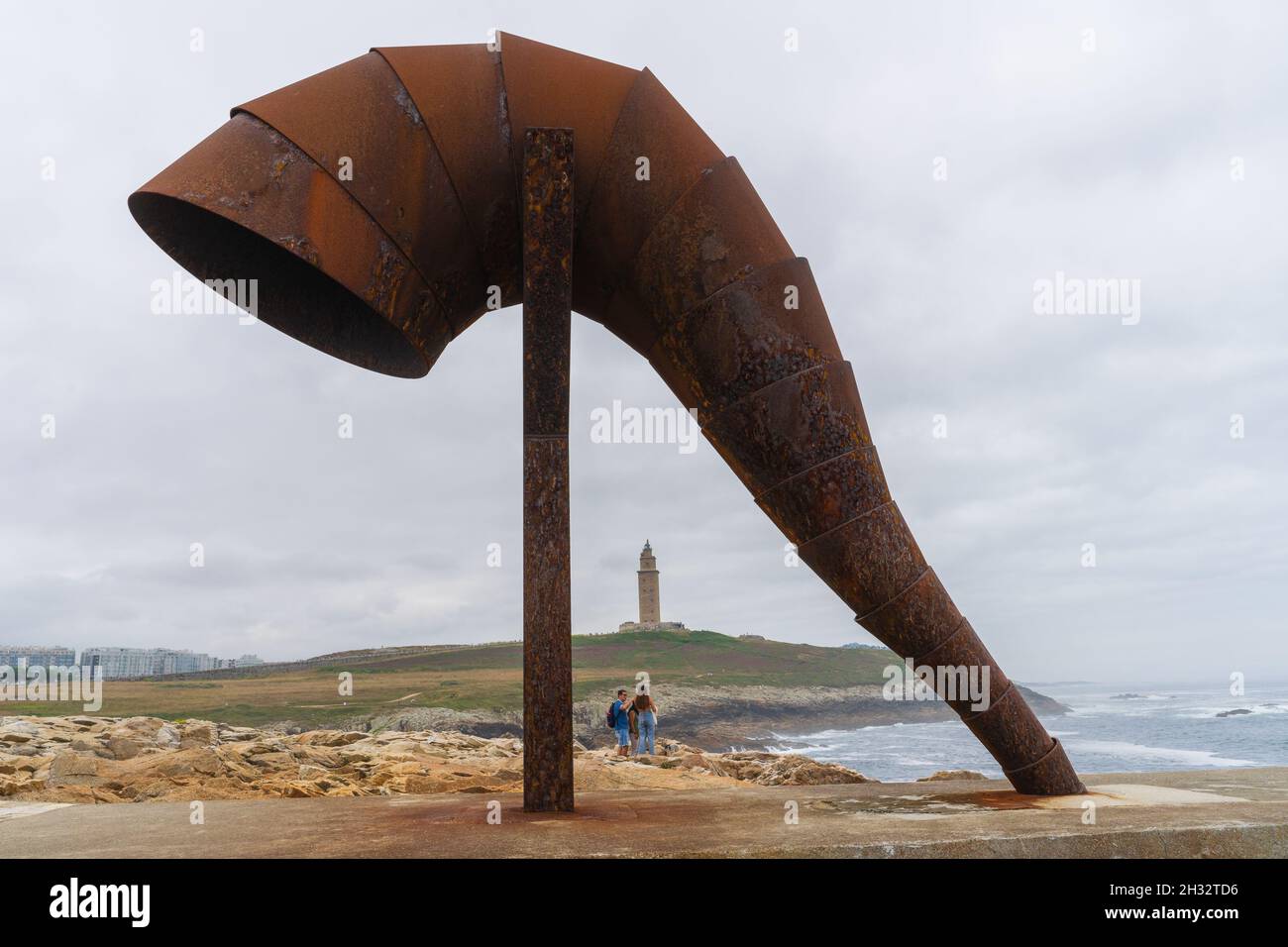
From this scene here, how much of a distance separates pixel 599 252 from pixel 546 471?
1409mm

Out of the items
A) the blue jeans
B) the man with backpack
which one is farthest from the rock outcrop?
the man with backpack

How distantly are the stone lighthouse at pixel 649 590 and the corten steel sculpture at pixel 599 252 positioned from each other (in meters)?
86.9

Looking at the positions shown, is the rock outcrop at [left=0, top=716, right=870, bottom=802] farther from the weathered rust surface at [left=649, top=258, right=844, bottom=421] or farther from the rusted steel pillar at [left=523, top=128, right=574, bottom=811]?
the weathered rust surface at [left=649, top=258, right=844, bottom=421]

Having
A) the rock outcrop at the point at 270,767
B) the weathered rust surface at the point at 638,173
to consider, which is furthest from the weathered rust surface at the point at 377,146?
the rock outcrop at the point at 270,767

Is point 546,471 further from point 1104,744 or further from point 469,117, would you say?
point 1104,744

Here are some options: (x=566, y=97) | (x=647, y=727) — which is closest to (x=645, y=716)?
(x=647, y=727)

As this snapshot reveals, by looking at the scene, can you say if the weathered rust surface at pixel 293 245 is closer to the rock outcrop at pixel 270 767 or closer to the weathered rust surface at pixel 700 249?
the weathered rust surface at pixel 700 249

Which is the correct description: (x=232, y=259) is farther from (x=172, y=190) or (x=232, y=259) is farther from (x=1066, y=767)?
(x=1066, y=767)

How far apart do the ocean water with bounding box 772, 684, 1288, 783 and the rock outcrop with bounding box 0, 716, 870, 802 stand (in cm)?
2689

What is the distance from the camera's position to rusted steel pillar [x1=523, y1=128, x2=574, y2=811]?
484 cm
